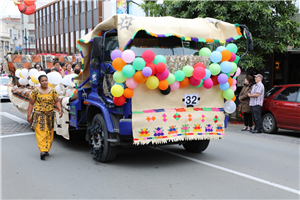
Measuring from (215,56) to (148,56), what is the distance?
1332 mm

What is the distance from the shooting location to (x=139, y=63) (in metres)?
5.25

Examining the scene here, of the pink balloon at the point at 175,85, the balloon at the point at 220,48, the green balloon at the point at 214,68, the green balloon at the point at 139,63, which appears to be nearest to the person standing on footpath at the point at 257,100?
the balloon at the point at 220,48

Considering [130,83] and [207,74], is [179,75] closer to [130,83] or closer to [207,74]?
[207,74]

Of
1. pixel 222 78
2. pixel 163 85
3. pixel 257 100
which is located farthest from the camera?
pixel 257 100

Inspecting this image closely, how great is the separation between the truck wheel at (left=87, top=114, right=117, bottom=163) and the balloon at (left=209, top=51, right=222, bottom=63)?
235 cm

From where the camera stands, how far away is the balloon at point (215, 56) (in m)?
5.85

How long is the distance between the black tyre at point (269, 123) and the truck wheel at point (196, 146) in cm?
435

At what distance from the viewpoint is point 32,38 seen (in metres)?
80.8

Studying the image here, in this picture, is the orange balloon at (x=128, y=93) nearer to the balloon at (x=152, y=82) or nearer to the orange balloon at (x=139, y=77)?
the orange balloon at (x=139, y=77)

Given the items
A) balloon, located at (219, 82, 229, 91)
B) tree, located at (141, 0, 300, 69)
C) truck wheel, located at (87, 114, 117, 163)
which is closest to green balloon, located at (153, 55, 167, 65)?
balloon, located at (219, 82, 229, 91)

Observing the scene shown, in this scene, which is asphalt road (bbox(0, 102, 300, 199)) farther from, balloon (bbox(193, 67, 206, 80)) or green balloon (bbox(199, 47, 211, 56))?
green balloon (bbox(199, 47, 211, 56))

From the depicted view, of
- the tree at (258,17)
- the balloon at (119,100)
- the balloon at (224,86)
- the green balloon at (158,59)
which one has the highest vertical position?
the tree at (258,17)

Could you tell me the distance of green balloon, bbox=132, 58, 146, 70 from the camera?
5.26m

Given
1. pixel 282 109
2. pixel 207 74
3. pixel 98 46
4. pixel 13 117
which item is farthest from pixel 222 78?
pixel 13 117
